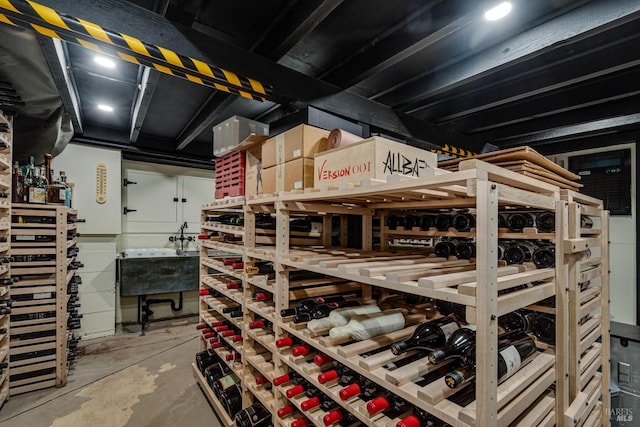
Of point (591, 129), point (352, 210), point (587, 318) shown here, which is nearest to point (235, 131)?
point (352, 210)

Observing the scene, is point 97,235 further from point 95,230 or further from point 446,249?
point 446,249

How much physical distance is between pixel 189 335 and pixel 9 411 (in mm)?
1737

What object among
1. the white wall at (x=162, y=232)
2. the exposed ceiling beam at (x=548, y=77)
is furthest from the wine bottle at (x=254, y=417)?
the white wall at (x=162, y=232)

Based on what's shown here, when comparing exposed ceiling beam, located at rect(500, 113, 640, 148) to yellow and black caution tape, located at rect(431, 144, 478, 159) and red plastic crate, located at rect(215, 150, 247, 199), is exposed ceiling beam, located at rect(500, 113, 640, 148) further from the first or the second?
red plastic crate, located at rect(215, 150, 247, 199)

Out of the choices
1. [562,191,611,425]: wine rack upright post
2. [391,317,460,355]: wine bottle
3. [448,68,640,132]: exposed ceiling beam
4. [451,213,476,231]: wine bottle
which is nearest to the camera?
[391,317,460,355]: wine bottle

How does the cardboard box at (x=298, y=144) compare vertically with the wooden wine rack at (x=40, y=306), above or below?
above

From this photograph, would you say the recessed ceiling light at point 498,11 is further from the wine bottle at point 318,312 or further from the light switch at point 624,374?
the light switch at point 624,374

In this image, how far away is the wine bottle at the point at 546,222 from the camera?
154 cm

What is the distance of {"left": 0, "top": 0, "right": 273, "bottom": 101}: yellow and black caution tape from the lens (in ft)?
3.82

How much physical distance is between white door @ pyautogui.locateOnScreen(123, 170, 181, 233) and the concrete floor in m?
1.74

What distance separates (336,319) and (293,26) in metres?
1.52

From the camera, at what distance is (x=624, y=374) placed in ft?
7.47

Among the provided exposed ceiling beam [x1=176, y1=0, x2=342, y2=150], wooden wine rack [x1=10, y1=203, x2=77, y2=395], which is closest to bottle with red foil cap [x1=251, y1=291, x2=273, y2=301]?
exposed ceiling beam [x1=176, y1=0, x2=342, y2=150]

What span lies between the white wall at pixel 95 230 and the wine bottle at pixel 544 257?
4.55m
